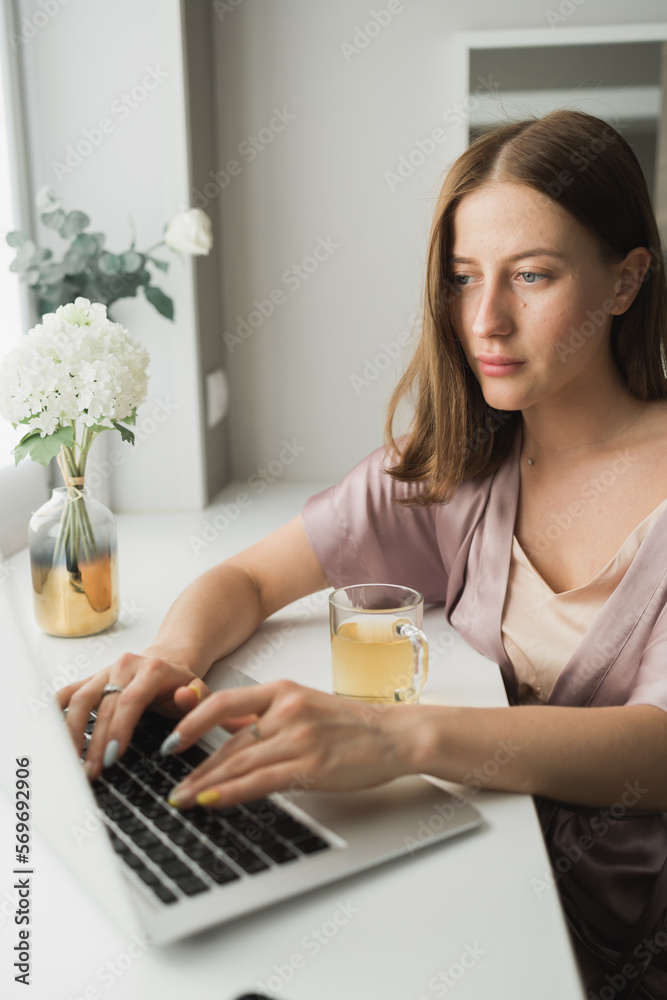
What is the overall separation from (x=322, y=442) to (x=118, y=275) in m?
0.64

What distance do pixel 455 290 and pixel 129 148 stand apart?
92 centimetres

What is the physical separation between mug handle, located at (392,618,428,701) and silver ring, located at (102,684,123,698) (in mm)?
250

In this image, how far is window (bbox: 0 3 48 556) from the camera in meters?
1.50

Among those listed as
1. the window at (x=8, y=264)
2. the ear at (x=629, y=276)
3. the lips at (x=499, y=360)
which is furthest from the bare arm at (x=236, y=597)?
the window at (x=8, y=264)

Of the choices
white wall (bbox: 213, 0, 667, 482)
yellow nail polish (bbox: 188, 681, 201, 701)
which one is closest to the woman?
yellow nail polish (bbox: 188, 681, 201, 701)

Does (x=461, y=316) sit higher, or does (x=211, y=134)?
(x=211, y=134)

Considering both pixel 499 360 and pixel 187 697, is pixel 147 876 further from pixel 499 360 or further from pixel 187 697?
pixel 499 360

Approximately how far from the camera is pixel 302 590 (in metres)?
1.09

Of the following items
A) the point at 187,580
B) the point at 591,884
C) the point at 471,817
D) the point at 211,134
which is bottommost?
the point at 591,884

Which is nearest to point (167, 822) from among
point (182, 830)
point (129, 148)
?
point (182, 830)

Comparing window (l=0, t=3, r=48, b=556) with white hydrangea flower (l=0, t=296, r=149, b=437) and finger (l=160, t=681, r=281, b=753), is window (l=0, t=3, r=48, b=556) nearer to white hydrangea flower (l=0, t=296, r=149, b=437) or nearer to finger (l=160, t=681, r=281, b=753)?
white hydrangea flower (l=0, t=296, r=149, b=437)

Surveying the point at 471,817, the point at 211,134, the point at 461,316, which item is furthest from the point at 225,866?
the point at 211,134

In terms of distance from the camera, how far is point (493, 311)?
923mm

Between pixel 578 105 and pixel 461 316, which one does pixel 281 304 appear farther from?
pixel 461 316
